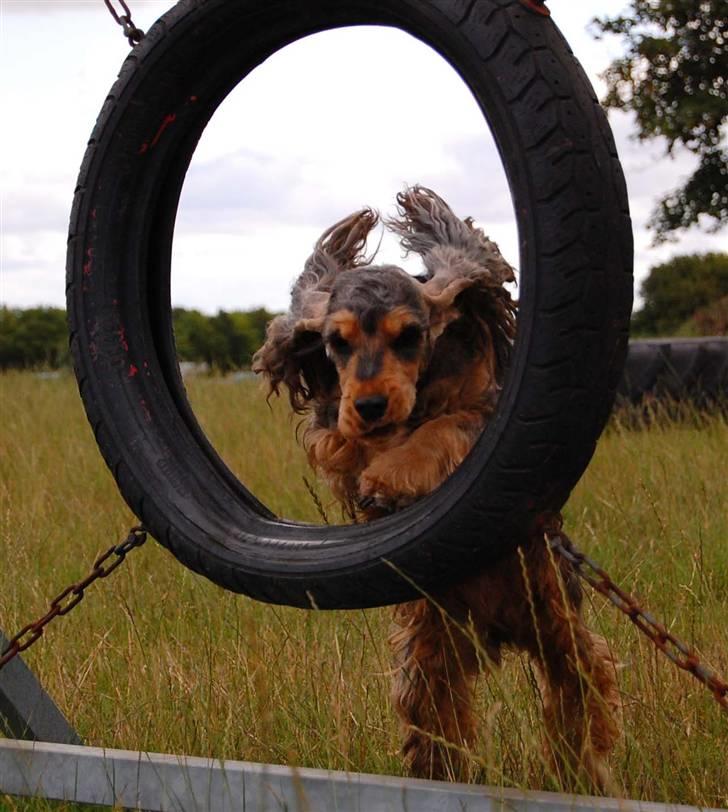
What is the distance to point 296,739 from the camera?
3664mm

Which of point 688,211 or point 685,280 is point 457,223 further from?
point 685,280

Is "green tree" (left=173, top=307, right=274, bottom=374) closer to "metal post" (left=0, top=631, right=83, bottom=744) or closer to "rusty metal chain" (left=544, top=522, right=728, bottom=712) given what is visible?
"metal post" (left=0, top=631, right=83, bottom=744)

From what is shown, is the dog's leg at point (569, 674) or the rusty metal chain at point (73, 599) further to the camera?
the rusty metal chain at point (73, 599)

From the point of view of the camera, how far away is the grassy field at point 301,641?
3482 mm

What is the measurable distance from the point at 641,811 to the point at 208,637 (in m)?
2.15

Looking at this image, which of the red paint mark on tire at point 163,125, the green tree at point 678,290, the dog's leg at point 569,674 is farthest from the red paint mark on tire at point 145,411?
the green tree at point 678,290

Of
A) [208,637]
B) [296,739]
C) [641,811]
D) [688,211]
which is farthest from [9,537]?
[688,211]

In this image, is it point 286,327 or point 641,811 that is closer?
point 641,811

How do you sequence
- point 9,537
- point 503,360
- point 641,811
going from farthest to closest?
point 9,537 → point 503,360 → point 641,811

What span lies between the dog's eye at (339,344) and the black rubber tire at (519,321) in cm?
42

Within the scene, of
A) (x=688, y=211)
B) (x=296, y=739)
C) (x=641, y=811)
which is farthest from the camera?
(x=688, y=211)

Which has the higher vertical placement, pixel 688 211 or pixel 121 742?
pixel 688 211

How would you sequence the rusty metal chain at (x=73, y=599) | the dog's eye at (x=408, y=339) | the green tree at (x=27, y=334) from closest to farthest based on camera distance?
the dog's eye at (x=408, y=339)
the rusty metal chain at (x=73, y=599)
the green tree at (x=27, y=334)

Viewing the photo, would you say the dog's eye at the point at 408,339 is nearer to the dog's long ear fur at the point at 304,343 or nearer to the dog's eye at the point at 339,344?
the dog's eye at the point at 339,344
